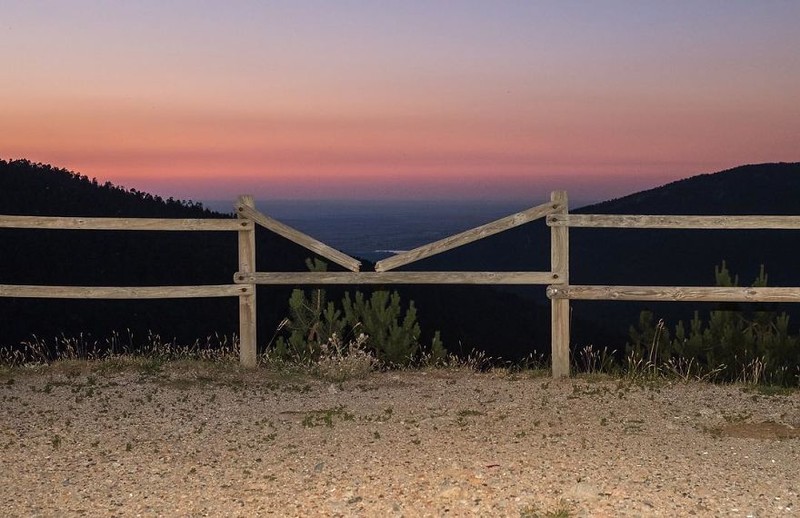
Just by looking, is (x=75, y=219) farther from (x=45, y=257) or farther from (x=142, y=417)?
(x=45, y=257)

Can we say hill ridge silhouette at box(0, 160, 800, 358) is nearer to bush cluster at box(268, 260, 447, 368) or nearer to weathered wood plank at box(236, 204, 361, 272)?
bush cluster at box(268, 260, 447, 368)

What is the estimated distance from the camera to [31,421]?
770 cm

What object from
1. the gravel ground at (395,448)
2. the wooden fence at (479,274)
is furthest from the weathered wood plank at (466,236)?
the gravel ground at (395,448)

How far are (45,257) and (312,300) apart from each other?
26916mm

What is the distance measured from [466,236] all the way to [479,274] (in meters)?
0.43

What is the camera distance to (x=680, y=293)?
9406 millimetres

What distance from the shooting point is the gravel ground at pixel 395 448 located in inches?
213

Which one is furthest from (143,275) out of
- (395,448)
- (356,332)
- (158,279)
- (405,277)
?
(395,448)

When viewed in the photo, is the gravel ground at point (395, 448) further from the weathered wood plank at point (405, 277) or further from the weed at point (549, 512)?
the weathered wood plank at point (405, 277)

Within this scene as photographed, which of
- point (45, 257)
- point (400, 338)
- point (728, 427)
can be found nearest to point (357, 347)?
point (400, 338)

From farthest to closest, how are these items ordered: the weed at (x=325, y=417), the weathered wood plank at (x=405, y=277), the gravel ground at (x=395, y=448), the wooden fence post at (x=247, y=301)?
the wooden fence post at (x=247, y=301)
the weathered wood plank at (x=405, y=277)
the weed at (x=325, y=417)
the gravel ground at (x=395, y=448)

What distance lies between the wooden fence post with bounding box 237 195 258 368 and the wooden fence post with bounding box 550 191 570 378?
338cm

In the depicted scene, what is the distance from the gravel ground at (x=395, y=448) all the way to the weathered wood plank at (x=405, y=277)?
3.50ft

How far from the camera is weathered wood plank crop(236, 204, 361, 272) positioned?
9.75m
